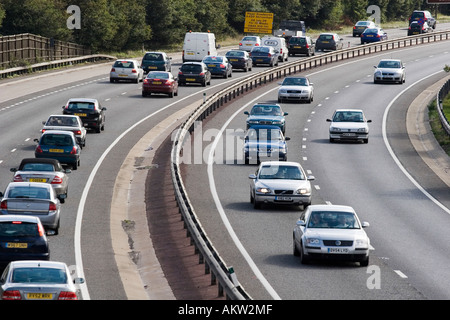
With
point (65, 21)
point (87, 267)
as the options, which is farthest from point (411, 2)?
point (87, 267)

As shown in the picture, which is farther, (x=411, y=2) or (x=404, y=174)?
(x=411, y=2)

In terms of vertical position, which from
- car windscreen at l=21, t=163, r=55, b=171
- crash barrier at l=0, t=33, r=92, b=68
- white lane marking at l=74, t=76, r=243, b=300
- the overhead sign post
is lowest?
white lane marking at l=74, t=76, r=243, b=300

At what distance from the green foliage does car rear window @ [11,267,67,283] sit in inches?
2453

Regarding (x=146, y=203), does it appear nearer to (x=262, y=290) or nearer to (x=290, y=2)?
(x=262, y=290)

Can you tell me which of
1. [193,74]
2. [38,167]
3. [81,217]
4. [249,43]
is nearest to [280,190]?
[81,217]

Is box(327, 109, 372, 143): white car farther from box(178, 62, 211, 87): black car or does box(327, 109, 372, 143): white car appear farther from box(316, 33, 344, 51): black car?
box(316, 33, 344, 51): black car

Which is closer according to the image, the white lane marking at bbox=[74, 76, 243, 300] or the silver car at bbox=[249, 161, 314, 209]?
the white lane marking at bbox=[74, 76, 243, 300]

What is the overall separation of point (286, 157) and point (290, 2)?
82.8 m

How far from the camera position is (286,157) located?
4169 centimetres

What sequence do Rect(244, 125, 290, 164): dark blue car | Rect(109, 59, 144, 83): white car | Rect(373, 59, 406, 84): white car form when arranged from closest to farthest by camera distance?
Rect(244, 125, 290, 164): dark blue car < Rect(109, 59, 144, 83): white car < Rect(373, 59, 406, 84): white car

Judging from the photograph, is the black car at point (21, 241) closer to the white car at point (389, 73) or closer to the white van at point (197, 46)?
the white car at point (389, 73)

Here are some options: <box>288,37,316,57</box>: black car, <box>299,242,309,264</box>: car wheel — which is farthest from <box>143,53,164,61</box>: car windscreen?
<box>299,242,309,264</box>: car wheel

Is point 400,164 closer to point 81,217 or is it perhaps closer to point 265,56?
point 81,217

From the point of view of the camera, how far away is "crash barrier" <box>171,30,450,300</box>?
2120 centimetres
